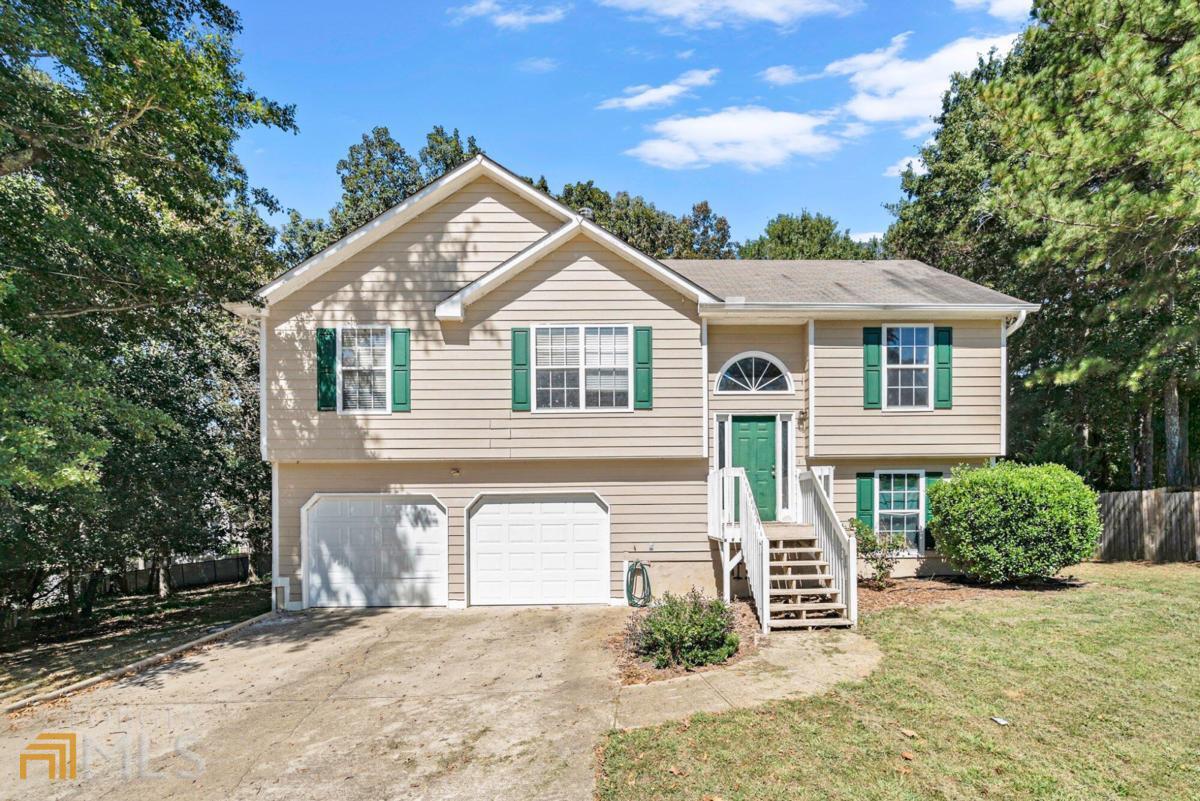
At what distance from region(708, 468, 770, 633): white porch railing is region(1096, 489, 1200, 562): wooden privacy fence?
10.2 metres

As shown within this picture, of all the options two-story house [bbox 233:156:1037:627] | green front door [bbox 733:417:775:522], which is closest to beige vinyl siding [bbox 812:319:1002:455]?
two-story house [bbox 233:156:1037:627]

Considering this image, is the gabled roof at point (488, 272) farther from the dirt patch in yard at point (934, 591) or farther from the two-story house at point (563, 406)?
the dirt patch in yard at point (934, 591)

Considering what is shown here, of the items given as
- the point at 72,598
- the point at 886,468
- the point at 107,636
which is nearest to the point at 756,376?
the point at 886,468

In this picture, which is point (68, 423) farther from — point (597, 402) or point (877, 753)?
point (877, 753)

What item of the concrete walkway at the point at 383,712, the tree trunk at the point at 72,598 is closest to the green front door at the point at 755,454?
the concrete walkway at the point at 383,712

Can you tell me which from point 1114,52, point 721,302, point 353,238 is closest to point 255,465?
point 353,238

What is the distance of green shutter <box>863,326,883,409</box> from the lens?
10.6m

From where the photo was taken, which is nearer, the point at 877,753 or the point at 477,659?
the point at 877,753

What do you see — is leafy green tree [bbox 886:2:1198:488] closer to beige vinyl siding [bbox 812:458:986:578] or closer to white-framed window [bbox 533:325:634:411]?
beige vinyl siding [bbox 812:458:986:578]

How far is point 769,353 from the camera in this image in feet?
35.6

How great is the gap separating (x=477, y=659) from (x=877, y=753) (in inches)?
191

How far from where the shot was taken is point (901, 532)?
10852 mm

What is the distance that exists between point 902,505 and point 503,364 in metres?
7.52

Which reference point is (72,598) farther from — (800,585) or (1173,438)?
(1173,438)
